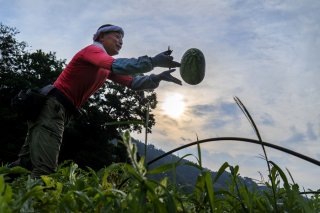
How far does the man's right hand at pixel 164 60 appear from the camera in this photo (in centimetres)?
422

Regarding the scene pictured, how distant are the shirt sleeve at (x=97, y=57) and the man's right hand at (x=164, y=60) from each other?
50 centimetres

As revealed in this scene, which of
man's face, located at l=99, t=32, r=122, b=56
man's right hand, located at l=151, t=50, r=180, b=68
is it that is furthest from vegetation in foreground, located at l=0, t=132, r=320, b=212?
man's face, located at l=99, t=32, r=122, b=56

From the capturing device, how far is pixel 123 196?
1.08 metres

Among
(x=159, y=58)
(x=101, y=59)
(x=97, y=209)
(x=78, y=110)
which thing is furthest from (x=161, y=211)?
(x=78, y=110)

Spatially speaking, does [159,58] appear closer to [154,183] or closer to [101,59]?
[101,59]

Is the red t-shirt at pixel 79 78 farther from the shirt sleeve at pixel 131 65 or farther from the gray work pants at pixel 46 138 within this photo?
the shirt sleeve at pixel 131 65

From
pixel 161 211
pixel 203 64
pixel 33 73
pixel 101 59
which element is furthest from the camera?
pixel 33 73

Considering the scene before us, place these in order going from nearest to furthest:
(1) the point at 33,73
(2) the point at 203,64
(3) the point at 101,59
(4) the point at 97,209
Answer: (4) the point at 97,209 → (2) the point at 203,64 → (3) the point at 101,59 → (1) the point at 33,73

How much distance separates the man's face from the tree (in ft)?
110

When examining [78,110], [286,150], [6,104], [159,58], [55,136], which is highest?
[6,104]

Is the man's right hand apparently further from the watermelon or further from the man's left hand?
the watermelon

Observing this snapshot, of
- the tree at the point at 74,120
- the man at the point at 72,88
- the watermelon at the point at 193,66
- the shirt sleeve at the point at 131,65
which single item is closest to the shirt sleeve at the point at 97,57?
the man at the point at 72,88

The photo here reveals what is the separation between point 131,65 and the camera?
14.3 ft

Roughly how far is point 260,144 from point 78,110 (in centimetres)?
443
